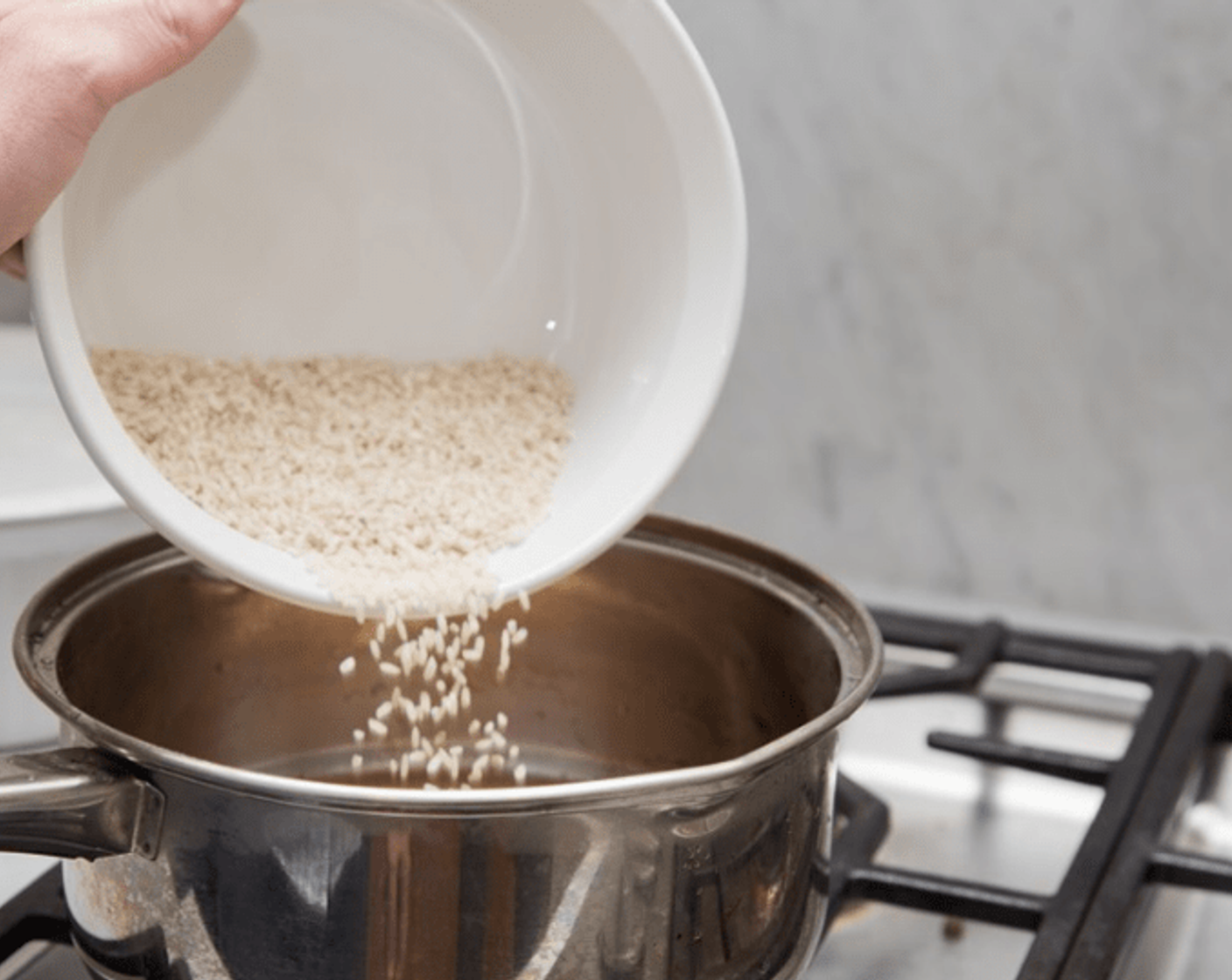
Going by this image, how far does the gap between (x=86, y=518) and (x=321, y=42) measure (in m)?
0.23

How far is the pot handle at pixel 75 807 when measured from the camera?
0.41m

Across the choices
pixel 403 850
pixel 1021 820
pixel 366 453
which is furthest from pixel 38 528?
pixel 1021 820

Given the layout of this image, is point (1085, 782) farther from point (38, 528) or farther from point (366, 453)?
point (38, 528)

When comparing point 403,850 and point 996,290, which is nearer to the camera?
point 403,850

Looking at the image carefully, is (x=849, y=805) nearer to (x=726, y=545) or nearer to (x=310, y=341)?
(x=726, y=545)

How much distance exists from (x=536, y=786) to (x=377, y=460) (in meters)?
0.13

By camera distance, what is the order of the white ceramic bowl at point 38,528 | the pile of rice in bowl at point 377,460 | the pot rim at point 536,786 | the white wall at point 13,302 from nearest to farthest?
1. the pot rim at point 536,786
2. the pile of rice in bowl at point 377,460
3. the white ceramic bowl at point 38,528
4. the white wall at point 13,302

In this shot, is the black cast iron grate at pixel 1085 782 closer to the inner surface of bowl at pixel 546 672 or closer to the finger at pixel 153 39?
the inner surface of bowl at pixel 546 672

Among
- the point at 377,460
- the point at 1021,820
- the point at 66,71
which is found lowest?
the point at 1021,820

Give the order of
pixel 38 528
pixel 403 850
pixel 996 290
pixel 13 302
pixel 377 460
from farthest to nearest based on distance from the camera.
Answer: pixel 13 302 → pixel 996 290 → pixel 38 528 → pixel 377 460 → pixel 403 850

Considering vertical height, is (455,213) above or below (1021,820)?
above

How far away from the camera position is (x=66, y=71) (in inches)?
18.2

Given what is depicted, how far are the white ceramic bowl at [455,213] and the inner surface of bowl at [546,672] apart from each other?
0.08 metres

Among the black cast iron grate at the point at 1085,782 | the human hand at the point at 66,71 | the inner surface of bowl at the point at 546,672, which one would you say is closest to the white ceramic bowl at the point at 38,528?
the inner surface of bowl at the point at 546,672
